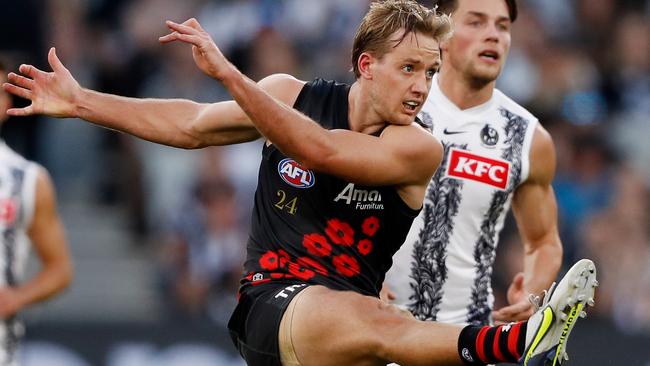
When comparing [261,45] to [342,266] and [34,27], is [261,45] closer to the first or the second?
[34,27]

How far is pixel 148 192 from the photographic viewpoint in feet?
38.1

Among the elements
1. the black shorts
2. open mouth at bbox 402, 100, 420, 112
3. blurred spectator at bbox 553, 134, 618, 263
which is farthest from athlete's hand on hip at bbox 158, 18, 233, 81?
blurred spectator at bbox 553, 134, 618, 263

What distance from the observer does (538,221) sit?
6980 mm

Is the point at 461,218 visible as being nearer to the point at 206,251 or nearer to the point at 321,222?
the point at 321,222

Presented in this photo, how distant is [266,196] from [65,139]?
6.68 metres

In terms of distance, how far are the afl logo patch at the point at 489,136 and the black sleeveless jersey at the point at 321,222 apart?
1.07 meters

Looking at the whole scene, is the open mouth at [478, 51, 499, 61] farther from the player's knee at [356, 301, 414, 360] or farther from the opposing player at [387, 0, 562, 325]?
the player's knee at [356, 301, 414, 360]

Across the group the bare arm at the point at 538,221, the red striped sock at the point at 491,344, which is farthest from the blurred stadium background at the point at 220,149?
the red striped sock at the point at 491,344

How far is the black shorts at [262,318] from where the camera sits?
18.2 ft

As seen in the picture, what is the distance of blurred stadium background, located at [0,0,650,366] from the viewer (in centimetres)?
1085

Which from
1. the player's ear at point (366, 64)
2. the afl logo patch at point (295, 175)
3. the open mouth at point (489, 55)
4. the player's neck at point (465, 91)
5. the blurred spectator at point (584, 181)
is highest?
the open mouth at point (489, 55)

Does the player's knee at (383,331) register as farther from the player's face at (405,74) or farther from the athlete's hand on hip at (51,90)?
the athlete's hand on hip at (51,90)

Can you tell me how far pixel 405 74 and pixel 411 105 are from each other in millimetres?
151

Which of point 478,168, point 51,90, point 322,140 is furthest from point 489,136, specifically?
point 51,90
